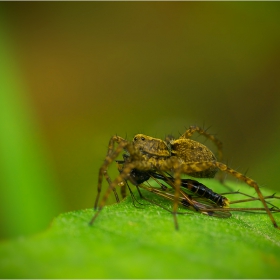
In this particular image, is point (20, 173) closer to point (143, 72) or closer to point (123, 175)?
point (123, 175)

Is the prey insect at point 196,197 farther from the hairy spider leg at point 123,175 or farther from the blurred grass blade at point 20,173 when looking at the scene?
the blurred grass blade at point 20,173

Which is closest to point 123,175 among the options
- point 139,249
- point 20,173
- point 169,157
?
point 169,157

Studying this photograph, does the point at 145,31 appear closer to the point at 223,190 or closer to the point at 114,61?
the point at 114,61

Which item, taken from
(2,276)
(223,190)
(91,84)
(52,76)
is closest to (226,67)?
(91,84)

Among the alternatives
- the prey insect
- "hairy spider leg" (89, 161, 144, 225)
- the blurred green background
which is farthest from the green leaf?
the blurred green background

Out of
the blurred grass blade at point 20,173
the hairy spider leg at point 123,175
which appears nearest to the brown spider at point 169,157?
the hairy spider leg at point 123,175
